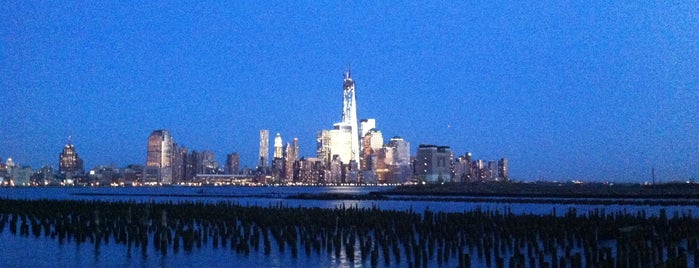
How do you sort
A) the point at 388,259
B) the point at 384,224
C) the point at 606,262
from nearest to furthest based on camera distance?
the point at 606,262, the point at 388,259, the point at 384,224

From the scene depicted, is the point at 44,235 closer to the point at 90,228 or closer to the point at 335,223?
the point at 90,228

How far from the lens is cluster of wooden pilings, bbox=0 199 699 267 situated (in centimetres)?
2450

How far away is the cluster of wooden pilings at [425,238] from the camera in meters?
24.5

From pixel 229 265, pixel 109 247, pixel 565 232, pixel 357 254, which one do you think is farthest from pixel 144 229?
pixel 565 232

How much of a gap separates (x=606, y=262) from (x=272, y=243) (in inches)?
665

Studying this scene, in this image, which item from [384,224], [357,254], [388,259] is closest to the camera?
[388,259]

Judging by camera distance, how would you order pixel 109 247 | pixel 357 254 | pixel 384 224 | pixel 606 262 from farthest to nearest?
pixel 384 224, pixel 109 247, pixel 357 254, pixel 606 262

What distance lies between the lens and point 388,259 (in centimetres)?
2580

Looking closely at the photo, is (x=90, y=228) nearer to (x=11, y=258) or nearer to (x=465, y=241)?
(x=11, y=258)

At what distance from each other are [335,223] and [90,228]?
1362 cm

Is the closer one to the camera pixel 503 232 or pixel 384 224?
pixel 503 232

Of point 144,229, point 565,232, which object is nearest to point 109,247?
point 144,229

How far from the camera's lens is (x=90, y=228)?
1507 inches

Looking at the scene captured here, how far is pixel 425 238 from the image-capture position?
31156 millimetres
